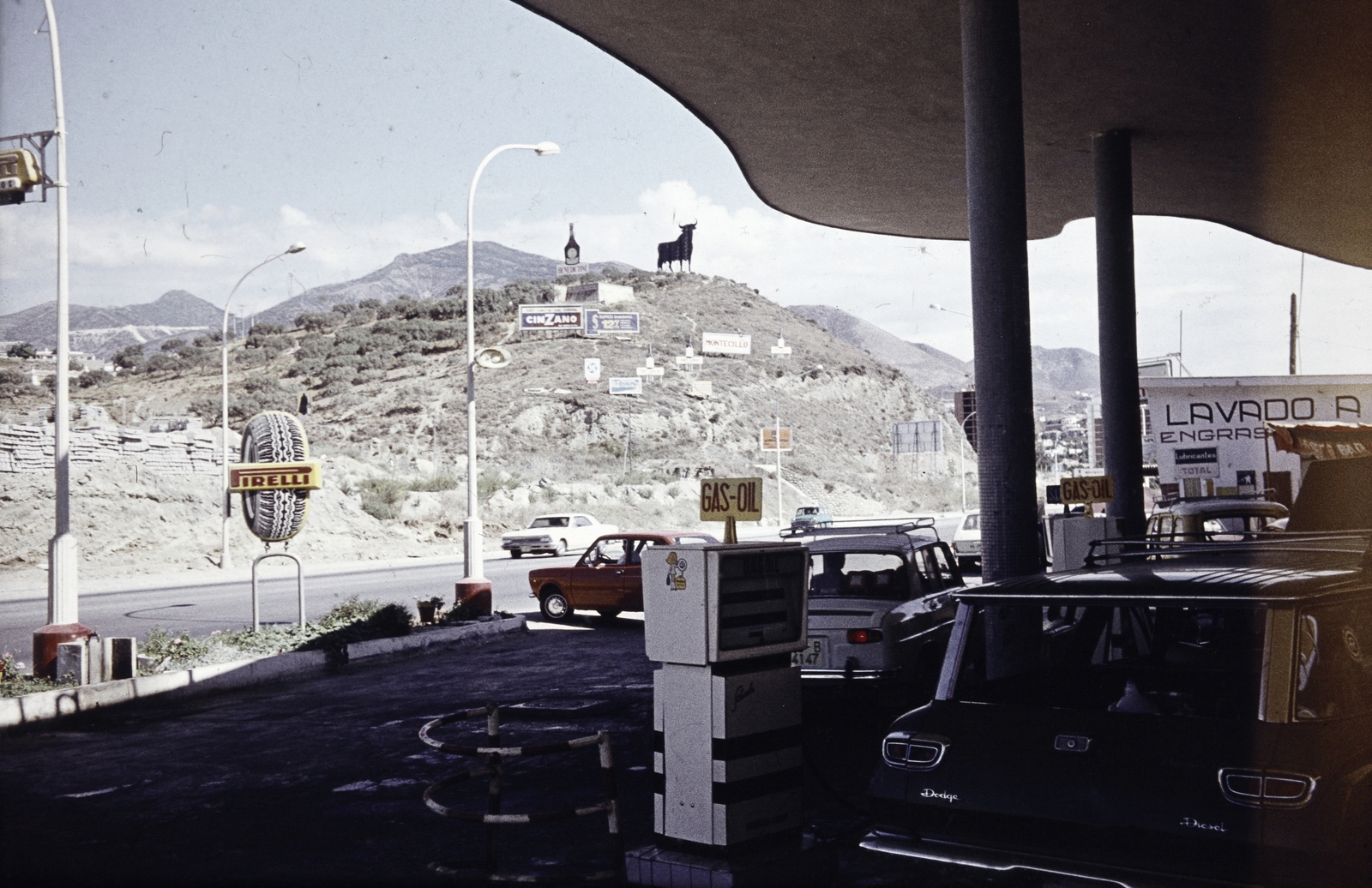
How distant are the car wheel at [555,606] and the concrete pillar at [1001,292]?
11.1 metres

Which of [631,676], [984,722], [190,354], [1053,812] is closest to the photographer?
[1053,812]

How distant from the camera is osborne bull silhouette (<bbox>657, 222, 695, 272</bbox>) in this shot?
138 meters

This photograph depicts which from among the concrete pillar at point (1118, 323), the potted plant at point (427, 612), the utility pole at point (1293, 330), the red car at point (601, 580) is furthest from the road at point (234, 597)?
the utility pole at point (1293, 330)

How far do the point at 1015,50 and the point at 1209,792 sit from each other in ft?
26.9

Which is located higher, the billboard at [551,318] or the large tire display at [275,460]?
the billboard at [551,318]

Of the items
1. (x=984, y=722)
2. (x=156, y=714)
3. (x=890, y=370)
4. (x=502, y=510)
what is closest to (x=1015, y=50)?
(x=984, y=722)

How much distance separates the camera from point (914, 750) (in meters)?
4.98

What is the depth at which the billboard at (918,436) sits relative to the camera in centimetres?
8144

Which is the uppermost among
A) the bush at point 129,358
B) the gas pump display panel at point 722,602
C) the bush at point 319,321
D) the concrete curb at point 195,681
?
the bush at point 319,321

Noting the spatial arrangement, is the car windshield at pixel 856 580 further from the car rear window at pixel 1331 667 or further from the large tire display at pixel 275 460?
the large tire display at pixel 275 460

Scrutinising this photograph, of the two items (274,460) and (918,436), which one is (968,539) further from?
(918,436)

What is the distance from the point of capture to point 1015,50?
10.7 meters

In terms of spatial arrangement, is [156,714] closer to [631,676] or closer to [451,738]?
[451,738]

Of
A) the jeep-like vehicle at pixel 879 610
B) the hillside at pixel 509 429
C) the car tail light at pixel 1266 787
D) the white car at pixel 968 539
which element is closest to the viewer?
the car tail light at pixel 1266 787
